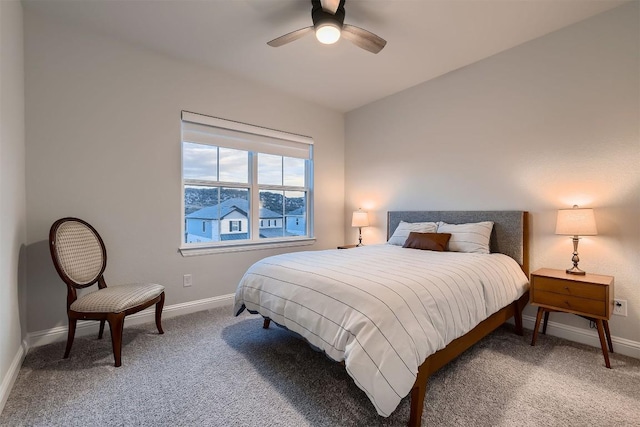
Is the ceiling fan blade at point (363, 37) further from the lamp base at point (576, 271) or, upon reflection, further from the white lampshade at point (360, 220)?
the lamp base at point (576, 271)

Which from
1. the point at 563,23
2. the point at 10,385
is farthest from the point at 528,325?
the point at 10,385

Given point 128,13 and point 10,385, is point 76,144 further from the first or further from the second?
point 10,385

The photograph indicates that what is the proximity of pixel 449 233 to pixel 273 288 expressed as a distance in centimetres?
195

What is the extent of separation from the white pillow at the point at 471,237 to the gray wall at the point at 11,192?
11.4ft

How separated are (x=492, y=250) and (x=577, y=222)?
0.77 meters

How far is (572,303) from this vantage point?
85.7 inches

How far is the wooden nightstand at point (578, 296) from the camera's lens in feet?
6.72

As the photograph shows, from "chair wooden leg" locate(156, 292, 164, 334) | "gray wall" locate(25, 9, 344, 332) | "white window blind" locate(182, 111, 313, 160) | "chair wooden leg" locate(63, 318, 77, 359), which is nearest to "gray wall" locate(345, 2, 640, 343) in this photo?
"white window blind" locate(182, 111, 313, 160)

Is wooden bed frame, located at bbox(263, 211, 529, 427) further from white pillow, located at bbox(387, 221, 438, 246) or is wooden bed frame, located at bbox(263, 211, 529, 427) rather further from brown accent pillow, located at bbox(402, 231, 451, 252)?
brown accent pillow, located at bbox(402, 231, 451, 252)

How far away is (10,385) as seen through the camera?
5.72 ft

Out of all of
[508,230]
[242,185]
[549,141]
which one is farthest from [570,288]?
[242,185]

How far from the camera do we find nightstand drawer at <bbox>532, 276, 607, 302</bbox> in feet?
6.76

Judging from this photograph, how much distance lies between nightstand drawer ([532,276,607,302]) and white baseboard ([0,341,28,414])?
3.67 meters

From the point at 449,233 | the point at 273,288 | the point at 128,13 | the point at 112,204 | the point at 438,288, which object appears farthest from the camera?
the point at 449,233
